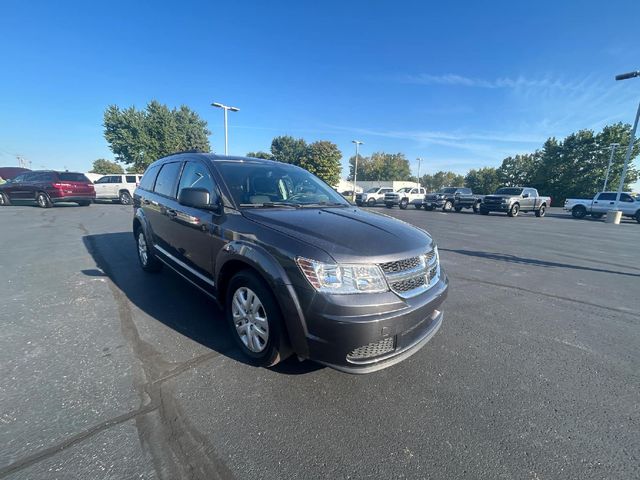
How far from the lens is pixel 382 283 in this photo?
2.06 meters

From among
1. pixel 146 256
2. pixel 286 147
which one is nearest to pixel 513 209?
pixel 146 256

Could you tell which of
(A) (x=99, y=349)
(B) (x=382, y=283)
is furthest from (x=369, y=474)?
(A) (x=99, y=349)

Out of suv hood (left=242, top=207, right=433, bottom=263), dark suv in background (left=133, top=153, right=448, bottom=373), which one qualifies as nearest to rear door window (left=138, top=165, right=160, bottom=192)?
dark suv in background (left=133, top=153, right=448, bottom=373)

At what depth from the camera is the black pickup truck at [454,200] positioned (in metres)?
24.0

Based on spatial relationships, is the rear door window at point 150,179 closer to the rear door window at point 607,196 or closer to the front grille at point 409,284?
the front grille at point 409,284

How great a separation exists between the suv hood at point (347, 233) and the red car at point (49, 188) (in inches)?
716

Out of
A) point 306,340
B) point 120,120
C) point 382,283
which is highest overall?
point 120,120

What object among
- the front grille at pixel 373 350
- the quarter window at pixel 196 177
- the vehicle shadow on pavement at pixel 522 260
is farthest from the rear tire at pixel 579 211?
the quarter window at pixel 196 177

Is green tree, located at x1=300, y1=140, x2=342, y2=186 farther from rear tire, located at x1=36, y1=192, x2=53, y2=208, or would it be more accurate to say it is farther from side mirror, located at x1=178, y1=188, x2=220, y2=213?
side mirror, located at x1=178, y1=188, x2=220, y2=213

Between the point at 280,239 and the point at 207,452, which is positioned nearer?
the point at 207,452

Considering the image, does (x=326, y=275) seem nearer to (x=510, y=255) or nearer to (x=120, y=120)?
(x=510, y=255)

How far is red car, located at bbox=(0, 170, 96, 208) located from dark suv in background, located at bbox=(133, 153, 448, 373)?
1691 cm

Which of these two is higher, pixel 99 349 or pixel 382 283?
pixel 382 283

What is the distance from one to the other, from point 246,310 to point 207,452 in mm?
1030
